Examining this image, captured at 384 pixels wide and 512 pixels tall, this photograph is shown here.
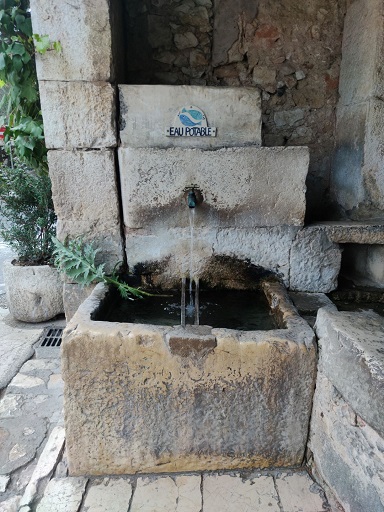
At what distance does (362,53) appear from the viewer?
7.80ft

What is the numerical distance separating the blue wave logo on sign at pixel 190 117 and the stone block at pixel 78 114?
0.39 metres

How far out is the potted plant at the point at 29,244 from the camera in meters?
2.89

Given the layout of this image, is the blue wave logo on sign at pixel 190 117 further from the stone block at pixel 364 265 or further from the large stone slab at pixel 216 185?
the stone block at pixel 364 265

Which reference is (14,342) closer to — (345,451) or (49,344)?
(49,344)

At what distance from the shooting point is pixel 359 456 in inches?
48.9

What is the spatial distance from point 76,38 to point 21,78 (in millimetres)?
619

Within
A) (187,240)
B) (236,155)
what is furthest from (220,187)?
(187,240)

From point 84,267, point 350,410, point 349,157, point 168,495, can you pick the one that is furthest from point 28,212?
point 350,410

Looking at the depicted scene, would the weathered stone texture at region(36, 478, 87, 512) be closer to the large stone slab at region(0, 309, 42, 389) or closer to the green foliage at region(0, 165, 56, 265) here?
the large stone slab at region(0, 309, 42, 389)

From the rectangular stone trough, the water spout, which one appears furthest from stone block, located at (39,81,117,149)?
the rectangular stone trough

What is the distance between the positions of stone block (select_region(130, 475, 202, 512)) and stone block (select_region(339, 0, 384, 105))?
2338 millimetres

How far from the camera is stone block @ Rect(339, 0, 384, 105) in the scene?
2213mm

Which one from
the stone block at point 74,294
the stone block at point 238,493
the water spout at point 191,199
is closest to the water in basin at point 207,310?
the stone block at point 74,294

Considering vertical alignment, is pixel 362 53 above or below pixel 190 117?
above
